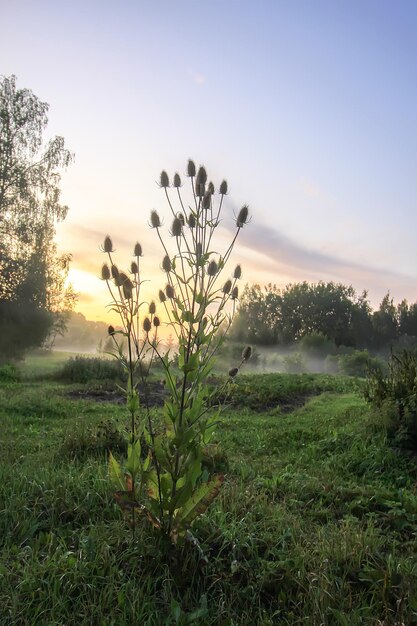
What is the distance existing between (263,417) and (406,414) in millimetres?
4144

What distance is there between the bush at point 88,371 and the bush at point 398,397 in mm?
9021

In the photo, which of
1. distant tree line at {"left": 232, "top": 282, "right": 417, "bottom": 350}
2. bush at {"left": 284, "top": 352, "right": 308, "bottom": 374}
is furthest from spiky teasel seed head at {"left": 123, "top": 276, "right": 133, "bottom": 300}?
distant tree line at {"left": 232, "top": 282, "right": 417, "bottom": 350}

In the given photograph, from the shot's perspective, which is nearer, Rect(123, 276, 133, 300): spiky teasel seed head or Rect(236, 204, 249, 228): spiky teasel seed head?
Rect(123, 276, 133, 300): spiky teasel seed head

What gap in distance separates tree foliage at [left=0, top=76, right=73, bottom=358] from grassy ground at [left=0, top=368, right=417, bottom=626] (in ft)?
47.1

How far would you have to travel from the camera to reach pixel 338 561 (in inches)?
108

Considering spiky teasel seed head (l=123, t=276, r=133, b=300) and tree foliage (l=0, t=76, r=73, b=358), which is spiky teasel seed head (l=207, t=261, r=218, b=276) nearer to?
spiky teasel seed head (l=123, t=276, r=133, b=300)

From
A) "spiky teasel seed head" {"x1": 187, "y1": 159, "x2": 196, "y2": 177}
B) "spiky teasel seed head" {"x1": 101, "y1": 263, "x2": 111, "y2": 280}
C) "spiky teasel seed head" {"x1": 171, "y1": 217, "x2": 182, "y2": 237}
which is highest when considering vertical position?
"spiky teasel seed head" {"x1": 187, "y1": 159, "x2": 196, "y2": 177}

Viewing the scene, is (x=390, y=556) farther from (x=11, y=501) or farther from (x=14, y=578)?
(x=11, y=501)

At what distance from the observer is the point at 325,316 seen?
4066 cm

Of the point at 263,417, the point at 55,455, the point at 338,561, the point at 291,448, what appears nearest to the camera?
the point at 338,561

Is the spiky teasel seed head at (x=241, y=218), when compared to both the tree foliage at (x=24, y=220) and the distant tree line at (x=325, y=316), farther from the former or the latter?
the distant tree line at (x=325, y=316)

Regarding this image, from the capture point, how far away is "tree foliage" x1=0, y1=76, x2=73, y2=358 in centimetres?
1809

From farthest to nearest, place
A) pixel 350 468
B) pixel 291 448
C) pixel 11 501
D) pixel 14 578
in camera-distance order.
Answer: pixel 291 448
pixel 350 468
pixel 11 501
pixel 14 578

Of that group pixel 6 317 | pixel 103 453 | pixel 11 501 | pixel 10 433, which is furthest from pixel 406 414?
pixel 6 317
